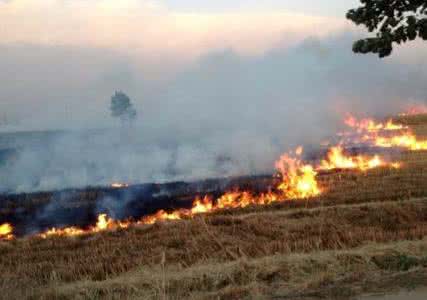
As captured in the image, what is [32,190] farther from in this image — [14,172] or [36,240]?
[36,240]

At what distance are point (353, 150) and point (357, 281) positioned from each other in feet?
101

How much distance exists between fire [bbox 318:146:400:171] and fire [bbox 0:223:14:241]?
1824cm

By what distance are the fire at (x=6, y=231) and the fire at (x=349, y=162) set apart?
18.2 meters

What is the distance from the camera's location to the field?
397 inches

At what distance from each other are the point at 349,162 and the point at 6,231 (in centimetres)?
2117

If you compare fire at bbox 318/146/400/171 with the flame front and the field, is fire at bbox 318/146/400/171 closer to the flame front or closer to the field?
the flame front

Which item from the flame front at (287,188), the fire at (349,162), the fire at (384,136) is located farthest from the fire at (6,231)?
the fire at (384,136)

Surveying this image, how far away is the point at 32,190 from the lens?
3209 cm

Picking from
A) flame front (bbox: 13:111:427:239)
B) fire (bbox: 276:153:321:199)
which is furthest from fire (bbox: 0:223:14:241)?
fire (bbox: 276:153:321:199)

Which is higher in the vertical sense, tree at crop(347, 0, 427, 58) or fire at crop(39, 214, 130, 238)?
tree at crop(347, 0, 427, 58)

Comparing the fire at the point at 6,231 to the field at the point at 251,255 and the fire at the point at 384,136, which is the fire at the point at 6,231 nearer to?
the field at the point at 251,255

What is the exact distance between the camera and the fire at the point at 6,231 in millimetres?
20987

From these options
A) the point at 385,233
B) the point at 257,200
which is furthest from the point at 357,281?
the point at 257,200

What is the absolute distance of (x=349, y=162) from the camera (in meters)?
35.6
